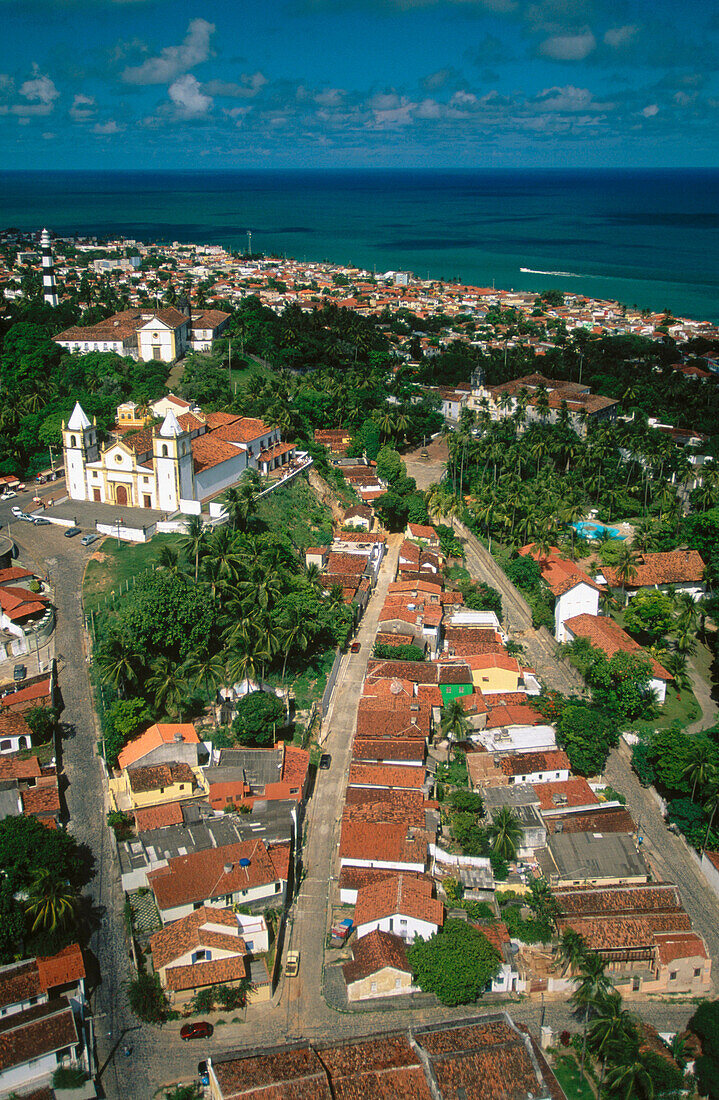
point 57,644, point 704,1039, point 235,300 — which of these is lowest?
point 704,1039

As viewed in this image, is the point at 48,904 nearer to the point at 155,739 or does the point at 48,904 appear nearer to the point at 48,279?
the point at 155,739

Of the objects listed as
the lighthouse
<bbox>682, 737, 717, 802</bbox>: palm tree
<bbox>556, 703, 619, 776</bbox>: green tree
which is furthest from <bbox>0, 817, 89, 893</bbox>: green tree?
the lighthouse

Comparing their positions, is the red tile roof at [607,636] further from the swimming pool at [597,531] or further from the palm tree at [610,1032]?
the palm tree at [610,1032]

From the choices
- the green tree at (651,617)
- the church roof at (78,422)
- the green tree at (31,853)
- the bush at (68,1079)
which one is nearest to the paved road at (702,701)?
the green tree at (651,617)

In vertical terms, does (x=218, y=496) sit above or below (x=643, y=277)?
below

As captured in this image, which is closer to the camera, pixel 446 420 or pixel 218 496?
pixel 218 496

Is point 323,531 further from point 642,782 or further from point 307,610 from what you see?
point 642,782

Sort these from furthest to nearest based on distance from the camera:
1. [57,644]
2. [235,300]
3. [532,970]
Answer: [235,300] → [57,644] → [532,970]

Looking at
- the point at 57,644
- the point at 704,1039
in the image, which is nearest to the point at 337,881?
the point at 704,1039
